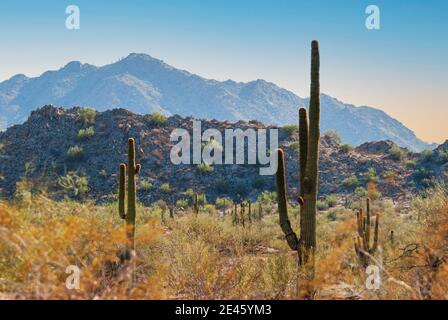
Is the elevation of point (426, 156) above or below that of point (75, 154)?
below

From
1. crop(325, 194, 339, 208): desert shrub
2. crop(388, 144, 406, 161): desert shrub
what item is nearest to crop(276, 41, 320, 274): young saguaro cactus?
crop(325, 194, 339, 208): desert shrub

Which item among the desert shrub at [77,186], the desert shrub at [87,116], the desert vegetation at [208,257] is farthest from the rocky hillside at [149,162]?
the desert vegetation at [208,257]

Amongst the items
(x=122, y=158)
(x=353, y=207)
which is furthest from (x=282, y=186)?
(x=122, y=158)

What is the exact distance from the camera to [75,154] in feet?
141

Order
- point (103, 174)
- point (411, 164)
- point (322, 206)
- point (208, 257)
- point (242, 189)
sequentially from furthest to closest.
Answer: point (411, 164) < point (103, 174) < point (242, 189) < point (322, 206) < point (208, 257)


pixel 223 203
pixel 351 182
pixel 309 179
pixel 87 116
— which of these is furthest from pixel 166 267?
pixel 87 116

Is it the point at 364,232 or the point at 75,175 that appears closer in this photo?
the point at 364,232

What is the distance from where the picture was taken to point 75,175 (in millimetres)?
38969

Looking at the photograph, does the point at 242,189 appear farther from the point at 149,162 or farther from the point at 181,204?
the point at 149,162

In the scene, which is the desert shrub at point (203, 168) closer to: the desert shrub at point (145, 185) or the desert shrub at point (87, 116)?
the desert shrub at point (145, 185)

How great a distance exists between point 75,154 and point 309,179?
3600 centimetres

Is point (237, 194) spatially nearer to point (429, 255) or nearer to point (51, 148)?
point (51, 148)

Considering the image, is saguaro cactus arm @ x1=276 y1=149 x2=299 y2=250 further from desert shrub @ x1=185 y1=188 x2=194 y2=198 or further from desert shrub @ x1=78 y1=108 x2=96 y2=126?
desert shrub @ x1=78 y1=108 x2=96 y2=126
